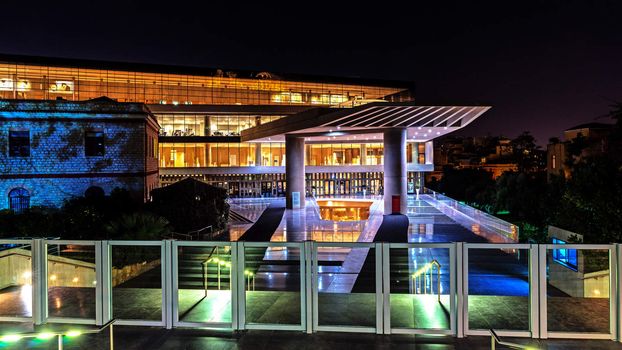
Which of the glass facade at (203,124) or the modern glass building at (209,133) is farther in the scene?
the glass facade at (203,124)

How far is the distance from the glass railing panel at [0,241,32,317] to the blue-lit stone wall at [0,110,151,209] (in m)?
Result: 15.4

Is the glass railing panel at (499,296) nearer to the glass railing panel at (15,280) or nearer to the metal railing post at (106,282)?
the metal railing post at (106,282)

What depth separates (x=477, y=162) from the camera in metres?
154

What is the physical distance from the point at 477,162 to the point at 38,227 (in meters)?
151

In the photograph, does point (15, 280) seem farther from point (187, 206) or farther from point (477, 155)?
point (477, 155)

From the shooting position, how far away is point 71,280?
28.7ft

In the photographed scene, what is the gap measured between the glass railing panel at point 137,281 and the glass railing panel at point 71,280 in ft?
1.38

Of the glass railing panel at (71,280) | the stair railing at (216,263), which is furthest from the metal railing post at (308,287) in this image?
the glass railing panel at (71,280)

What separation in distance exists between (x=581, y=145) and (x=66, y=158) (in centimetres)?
4316

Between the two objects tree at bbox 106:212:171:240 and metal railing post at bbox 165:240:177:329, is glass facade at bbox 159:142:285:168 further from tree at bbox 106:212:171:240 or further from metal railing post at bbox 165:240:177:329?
metal railing post at bbox 165:240:177:329

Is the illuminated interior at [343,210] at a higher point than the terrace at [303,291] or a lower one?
lower

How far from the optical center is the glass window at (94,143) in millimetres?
23422

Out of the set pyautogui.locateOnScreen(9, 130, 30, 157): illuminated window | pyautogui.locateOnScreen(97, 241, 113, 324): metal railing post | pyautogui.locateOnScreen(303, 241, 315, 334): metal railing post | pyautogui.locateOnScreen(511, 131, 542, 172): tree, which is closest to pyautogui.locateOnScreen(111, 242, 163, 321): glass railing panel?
pyautogui.locateOnScreen(97, 241, 113, 324): metal railing post

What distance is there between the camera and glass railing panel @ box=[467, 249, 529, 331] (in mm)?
7246
